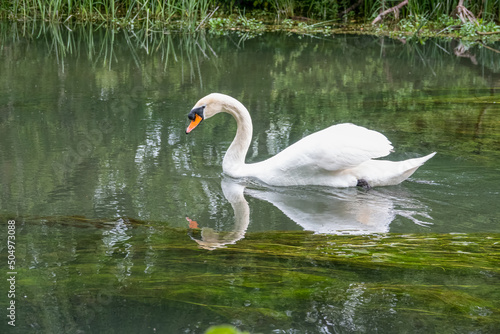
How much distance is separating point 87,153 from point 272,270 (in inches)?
119

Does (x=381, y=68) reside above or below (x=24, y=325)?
above

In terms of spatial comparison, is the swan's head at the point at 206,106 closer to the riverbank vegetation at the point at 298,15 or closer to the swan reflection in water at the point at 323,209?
the swan reflection in water at the point at 323,209

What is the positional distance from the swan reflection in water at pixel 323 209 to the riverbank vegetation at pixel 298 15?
8.07 meters

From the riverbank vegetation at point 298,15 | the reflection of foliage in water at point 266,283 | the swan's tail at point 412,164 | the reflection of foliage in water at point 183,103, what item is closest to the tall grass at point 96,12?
the riverbank vegetation at point 298,15

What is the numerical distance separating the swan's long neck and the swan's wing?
1.68 feet

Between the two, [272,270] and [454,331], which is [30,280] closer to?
[272,270]

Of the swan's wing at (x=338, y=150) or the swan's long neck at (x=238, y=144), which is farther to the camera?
the swan's long neck at (x=238, y=144)

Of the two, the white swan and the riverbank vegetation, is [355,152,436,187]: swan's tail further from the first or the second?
the riverbank vegetation

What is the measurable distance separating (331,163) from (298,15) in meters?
11.2

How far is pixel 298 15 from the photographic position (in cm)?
1565

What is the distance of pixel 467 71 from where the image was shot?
10.0 m

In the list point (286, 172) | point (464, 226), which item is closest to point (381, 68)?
point (286, 172)

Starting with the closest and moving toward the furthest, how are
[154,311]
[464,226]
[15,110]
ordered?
[154,311], [464,226], [15,110]

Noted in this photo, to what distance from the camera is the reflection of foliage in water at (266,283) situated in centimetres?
286
